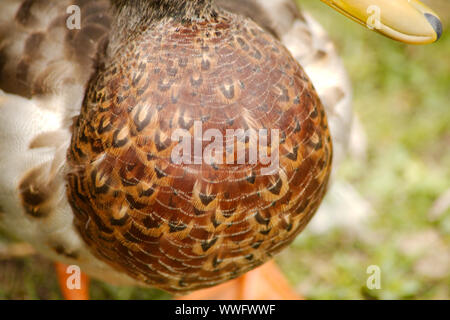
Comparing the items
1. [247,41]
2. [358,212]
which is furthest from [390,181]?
[247,41]

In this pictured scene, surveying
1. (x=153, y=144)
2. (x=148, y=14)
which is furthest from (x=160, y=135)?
(x=148, y=14)

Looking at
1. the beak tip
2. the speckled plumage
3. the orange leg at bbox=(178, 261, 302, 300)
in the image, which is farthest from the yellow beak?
the orange leg at bbox=(178, 261, 302, 300)

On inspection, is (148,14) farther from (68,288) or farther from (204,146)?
(68,288)

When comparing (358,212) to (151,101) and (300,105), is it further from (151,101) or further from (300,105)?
(151,101)

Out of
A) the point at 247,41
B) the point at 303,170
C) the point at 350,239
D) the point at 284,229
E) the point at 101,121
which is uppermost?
the point at 247,41

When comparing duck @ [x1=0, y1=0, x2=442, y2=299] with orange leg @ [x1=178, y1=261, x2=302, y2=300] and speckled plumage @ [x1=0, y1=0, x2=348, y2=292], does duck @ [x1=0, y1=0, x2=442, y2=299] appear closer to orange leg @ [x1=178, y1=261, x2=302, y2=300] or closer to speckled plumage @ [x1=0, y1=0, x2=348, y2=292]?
speckled plumage @ [x1=0, y1=0, x2=348, y2=292]

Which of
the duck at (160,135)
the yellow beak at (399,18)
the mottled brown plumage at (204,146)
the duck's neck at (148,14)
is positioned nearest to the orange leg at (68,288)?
the duck at (160,135)

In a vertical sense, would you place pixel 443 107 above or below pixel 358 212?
above
